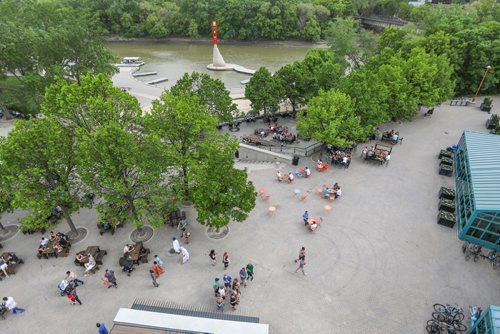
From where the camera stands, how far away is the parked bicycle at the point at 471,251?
16391 millimetres

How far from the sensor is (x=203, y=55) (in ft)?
230

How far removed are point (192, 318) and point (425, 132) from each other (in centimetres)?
2888

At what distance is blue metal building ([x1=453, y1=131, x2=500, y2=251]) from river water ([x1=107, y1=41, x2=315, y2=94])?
34.0 metres

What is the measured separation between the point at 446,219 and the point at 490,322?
347 inches

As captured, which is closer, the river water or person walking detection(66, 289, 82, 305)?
person walking detection(66, 289, 82, 305)

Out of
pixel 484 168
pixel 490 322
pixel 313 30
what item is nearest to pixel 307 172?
pixel 484 168

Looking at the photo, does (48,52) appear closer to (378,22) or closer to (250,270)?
(250,270)

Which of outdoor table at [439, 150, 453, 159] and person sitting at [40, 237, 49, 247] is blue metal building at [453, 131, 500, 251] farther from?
person sitting at [40, 237, 49, 247]

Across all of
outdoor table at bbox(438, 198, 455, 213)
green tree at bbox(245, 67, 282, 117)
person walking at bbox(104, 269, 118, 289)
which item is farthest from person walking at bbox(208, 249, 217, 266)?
green tree at bbox(245, 67, 282, 117)

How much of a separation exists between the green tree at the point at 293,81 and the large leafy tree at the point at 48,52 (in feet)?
66.3

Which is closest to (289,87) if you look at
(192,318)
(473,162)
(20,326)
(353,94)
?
(353,94)

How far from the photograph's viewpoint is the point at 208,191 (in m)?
15.8

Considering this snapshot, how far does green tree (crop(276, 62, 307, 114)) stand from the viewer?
30842mm

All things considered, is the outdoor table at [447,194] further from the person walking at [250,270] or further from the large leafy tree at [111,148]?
the large leafy tree at [111,148]
